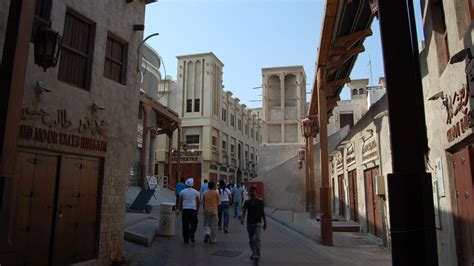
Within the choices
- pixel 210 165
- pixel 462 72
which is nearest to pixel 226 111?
pixel 210 165

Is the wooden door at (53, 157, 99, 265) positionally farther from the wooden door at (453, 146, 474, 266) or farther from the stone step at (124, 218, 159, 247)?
the wooden door at (453, 146, 474, 266)

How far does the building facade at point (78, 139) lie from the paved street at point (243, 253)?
43.4 inches

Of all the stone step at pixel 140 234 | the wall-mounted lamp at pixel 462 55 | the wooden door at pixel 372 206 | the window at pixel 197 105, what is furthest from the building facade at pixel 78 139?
the window at pixel 197 105

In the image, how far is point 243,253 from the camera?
30.0 feet

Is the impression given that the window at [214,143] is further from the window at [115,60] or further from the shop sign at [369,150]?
the window at [115,60]

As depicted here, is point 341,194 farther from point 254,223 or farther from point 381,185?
point 254,223

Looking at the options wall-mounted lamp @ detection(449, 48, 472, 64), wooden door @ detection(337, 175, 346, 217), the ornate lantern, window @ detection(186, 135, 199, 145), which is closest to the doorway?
the ornate lantern

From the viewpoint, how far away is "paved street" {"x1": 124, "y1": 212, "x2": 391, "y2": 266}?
810 cm

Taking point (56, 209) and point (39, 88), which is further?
point (56, 209)

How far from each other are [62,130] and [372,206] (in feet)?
29.4

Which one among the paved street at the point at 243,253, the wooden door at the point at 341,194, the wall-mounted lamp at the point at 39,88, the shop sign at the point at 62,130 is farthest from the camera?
the wooden door at the point at 341,194

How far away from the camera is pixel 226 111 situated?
42750 millimetres

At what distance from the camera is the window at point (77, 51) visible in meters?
6.92

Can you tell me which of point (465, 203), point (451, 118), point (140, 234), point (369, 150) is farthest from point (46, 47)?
point (369, 150)
